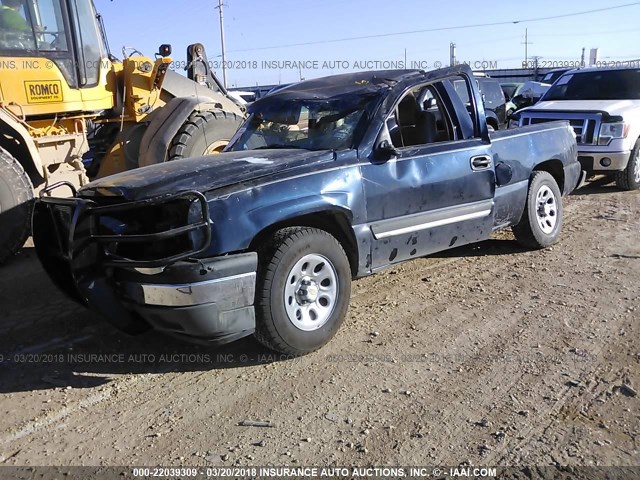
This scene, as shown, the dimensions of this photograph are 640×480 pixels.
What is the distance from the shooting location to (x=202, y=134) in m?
8.02

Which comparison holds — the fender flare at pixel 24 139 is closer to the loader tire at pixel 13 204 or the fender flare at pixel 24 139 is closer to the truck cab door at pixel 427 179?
the loader tire at pixel 13 204

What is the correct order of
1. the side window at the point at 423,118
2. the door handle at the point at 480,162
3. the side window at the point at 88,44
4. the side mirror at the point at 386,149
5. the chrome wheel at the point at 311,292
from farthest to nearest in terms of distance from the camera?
the side window at the point at 88,44 → the door handle at the point at 480,162 → the side window at the point at 423,118 → the side mirror at the point at 386,149 → the chrome wheel at the point at 311,292

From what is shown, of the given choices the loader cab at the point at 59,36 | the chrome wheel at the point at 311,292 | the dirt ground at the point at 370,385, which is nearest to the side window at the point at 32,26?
the loader cab at the point at 59,36

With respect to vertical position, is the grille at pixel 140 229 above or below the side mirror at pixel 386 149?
below

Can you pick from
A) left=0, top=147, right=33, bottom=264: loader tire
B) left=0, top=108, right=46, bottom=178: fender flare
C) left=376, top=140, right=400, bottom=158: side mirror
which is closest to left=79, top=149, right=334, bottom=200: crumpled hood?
left=376, top=140, right=400, bottom=158: side mirror

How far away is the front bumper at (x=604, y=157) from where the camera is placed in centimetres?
926

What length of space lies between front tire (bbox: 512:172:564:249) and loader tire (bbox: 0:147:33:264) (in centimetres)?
521

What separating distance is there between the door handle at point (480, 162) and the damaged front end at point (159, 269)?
8.23 feet

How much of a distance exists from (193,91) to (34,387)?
6038 millimetres

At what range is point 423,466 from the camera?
3018 mm

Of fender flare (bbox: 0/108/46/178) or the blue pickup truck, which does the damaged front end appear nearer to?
the blue pickup truck

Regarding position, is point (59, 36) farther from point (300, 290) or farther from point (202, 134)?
point (300, 290)

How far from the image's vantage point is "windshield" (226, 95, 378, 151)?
15.9 ft

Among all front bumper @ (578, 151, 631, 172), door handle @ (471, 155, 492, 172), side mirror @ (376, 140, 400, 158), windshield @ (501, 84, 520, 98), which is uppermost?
windshield @ (501, 84, 520, 98)
